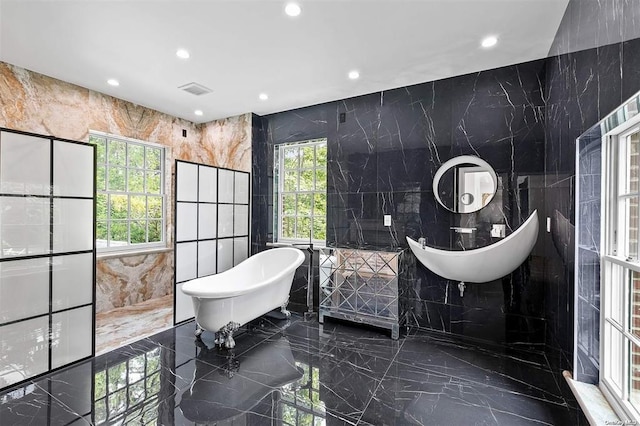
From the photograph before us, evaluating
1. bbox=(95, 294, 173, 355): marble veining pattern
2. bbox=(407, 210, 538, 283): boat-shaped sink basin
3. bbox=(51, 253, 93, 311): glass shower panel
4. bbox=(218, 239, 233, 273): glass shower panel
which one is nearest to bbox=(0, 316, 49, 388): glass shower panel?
bbox=(51, 253, 93, 311): glass shower panel

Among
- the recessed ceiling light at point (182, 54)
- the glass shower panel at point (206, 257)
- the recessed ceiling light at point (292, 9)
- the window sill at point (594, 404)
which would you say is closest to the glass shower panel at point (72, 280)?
the glass shower panel at point (206, 257)

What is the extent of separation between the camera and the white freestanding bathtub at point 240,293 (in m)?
2.85

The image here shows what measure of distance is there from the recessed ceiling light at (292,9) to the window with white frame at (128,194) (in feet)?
9.99

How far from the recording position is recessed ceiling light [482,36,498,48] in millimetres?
2523

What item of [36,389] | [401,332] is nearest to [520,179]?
[401,332]

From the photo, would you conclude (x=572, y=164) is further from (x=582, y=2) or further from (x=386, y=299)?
(x=386, y=299)

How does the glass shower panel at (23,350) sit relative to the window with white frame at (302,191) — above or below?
below

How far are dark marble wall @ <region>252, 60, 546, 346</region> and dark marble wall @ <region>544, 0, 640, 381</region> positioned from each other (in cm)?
18

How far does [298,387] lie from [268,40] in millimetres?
2835

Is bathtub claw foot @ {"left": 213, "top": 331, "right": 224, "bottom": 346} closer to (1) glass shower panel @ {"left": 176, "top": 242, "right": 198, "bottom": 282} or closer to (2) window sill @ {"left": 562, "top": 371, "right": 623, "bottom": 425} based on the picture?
(1) glass shower panel @ {"left": 176, "top": 242, "right": 198, "bottom": 282}

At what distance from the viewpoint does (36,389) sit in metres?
2.24

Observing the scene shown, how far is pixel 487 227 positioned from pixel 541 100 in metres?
1.30

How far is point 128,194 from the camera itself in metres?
4.22

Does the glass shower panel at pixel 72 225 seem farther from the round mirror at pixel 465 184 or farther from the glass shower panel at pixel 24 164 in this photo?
the round mirror at pixel 465 184
